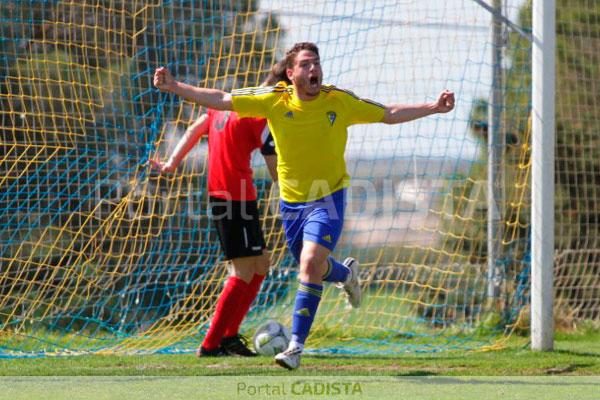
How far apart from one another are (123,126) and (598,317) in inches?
189

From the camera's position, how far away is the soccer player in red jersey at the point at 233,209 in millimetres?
6512

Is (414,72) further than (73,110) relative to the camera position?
No

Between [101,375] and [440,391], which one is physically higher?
[440,391]

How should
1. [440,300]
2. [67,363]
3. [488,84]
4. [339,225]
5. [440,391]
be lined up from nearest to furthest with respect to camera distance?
[440,391] → [339,225] → [67,363] → [488,84] → [440,300]

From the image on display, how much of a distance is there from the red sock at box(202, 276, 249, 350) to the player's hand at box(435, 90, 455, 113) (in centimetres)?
206

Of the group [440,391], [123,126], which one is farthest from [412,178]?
[440,391]

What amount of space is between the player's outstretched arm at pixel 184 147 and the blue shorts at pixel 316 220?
4.10 feet

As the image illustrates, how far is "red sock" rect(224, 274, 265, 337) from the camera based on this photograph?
21.7ft

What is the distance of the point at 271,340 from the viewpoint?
6.62m

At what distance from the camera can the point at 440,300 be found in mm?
9820

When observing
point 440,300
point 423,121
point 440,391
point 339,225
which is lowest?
point 440,300

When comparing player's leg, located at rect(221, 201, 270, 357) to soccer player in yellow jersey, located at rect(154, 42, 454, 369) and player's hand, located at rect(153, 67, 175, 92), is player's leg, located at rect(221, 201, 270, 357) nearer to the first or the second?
soccer player in yellow jersey, located at rect(154, 42, 454, 369)

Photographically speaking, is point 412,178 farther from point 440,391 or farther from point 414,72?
point 440,391


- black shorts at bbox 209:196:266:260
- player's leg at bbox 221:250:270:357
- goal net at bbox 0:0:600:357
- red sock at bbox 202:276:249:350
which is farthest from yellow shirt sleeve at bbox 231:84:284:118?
goal net at bbox 0:0:600:357
